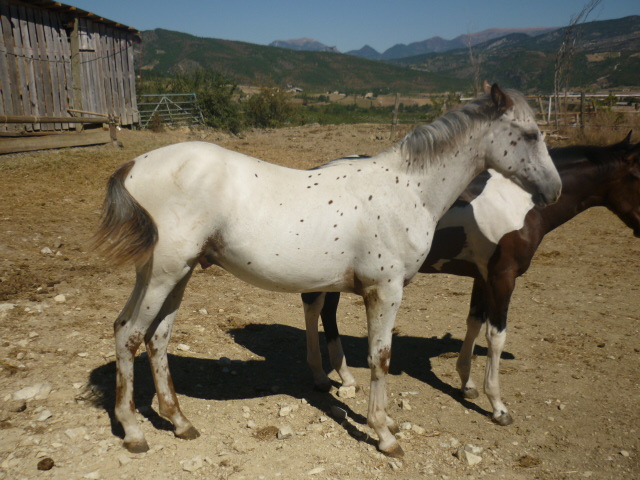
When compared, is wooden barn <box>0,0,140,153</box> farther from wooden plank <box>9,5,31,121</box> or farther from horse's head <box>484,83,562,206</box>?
horse's head <box>484,83,562,206</box>

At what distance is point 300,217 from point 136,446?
180cm

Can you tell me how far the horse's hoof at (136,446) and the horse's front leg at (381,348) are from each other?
152cm

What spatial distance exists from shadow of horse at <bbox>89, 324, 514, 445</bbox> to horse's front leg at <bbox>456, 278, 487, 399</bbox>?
0.12m

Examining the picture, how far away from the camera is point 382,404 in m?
3.54

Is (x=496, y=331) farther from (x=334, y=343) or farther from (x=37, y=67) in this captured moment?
(x=37, y=67)

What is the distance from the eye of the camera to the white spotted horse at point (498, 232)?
4.03 meters

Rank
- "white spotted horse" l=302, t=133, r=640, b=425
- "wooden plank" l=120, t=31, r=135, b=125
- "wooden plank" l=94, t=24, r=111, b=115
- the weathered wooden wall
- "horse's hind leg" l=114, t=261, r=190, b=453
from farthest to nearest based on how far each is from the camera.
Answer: "wooden plank" l=120, t=31, r=135, b=125
"wooden plank" l=94, t=24, r=111, b=115
the weathered wooden wall
"white spotted horse" l=302, t=133, r=640, b=425
"horse's hind leg" l=114, t=261, r=190, b=453

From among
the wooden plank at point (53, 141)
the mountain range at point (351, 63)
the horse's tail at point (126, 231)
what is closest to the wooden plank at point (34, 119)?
the wooden plank at point (53, 141)

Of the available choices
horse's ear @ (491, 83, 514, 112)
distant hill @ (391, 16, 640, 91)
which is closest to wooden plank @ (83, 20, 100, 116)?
horse's ear @ (491, 83, 514, 112)

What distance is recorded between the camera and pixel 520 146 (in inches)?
134

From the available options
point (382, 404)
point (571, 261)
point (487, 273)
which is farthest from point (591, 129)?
point (382, 404)

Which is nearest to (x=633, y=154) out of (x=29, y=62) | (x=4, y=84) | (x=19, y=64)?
(x=4, y=84)

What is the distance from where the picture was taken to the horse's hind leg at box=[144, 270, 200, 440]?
339 centimetres

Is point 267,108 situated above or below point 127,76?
below
